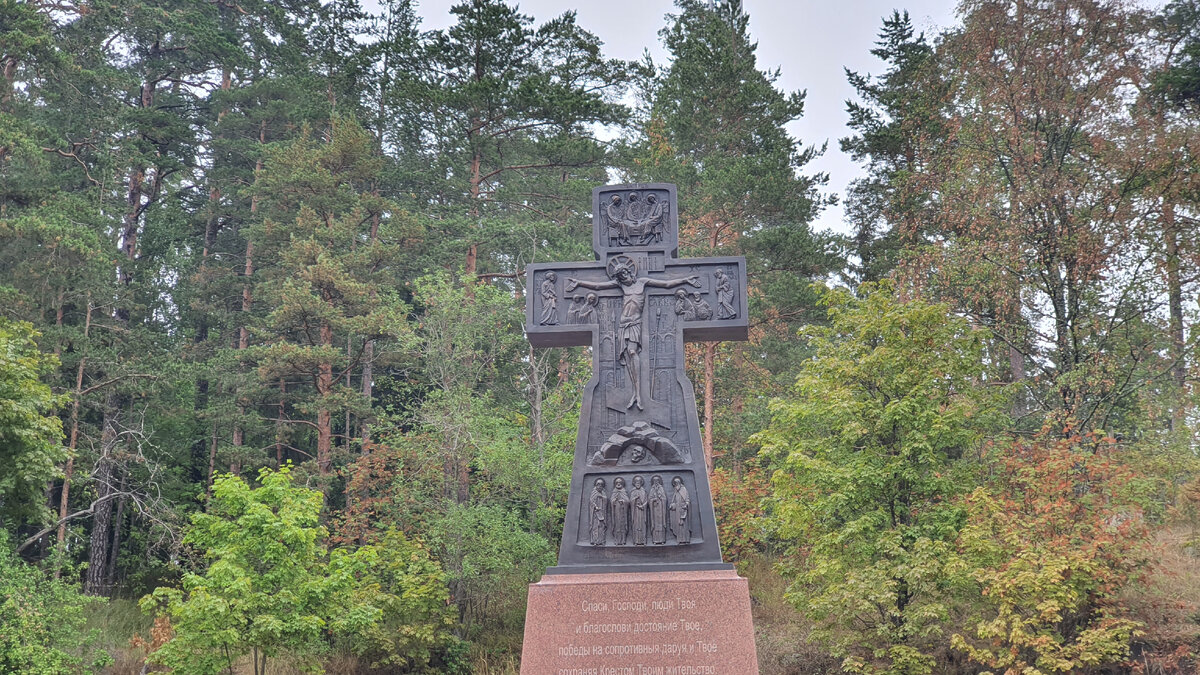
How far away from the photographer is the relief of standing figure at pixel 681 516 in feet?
30.2

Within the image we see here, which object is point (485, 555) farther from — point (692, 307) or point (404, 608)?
point (692, 307)

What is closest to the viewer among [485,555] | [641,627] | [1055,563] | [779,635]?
[641,627]

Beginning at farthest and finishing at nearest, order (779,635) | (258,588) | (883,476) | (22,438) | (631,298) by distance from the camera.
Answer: (779,635)
(883,476)
(22,438)
(258,588)
(631,298)

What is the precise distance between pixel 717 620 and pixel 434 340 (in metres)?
13.1

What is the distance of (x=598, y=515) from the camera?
368 inches

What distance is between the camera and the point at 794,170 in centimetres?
2558

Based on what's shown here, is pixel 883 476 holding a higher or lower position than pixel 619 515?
higher

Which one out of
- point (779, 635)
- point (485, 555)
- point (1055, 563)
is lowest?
point (779, 635)

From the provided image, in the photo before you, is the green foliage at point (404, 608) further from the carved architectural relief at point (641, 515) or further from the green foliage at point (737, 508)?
the carved architectural relief at point (641, 515)

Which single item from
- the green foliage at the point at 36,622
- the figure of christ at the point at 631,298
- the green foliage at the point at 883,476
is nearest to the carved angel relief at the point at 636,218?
the figure of christ at the point at 631,298

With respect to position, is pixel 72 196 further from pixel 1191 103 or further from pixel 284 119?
pixel 1191 103

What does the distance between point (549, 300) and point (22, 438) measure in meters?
9.14

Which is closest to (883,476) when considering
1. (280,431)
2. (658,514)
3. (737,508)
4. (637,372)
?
(637,372)

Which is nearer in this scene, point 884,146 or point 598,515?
point 598,515
